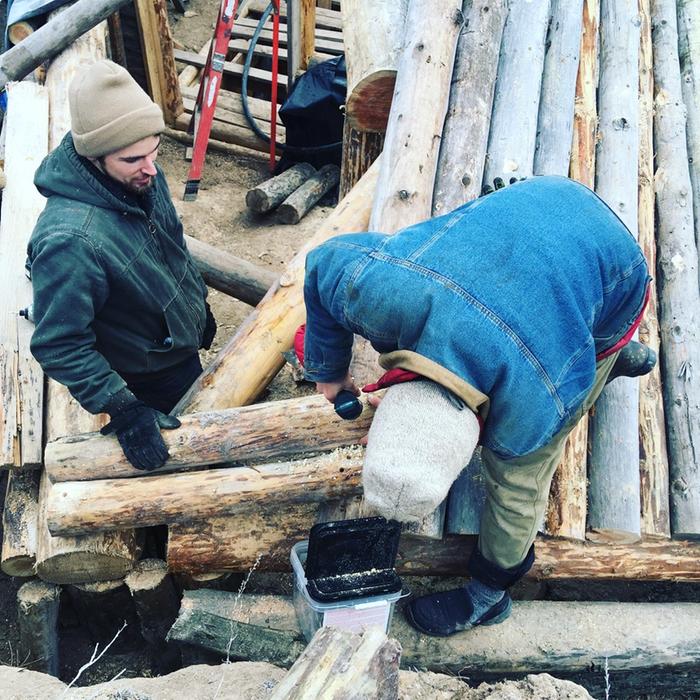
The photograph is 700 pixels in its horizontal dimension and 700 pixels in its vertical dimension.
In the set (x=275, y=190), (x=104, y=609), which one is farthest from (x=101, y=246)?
(x=275, y=190)

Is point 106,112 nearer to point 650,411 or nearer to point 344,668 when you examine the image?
point 344,668

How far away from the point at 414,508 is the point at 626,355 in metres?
1.70

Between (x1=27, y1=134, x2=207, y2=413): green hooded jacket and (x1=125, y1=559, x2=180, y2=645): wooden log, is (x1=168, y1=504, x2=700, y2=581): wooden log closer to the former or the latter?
(x1=125, y1=559, x2=180, y2=645): wooden log

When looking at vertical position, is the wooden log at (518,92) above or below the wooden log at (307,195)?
above

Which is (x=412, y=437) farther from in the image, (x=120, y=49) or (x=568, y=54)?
(x=120, y=49)

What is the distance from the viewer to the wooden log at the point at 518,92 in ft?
13.3

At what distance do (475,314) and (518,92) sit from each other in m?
2.77

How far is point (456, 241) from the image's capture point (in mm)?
2172

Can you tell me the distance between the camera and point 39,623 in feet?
11.5

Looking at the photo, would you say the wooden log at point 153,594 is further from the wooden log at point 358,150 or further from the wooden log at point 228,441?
the wooden log at point 358,150

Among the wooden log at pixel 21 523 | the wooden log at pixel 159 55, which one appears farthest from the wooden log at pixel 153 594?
the wooden log at pixel 159 55

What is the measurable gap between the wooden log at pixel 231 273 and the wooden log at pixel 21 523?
204 cm

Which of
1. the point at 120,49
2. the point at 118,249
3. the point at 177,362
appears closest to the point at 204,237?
the point at 120,49

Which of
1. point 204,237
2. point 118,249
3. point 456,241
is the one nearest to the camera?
point 456,241
